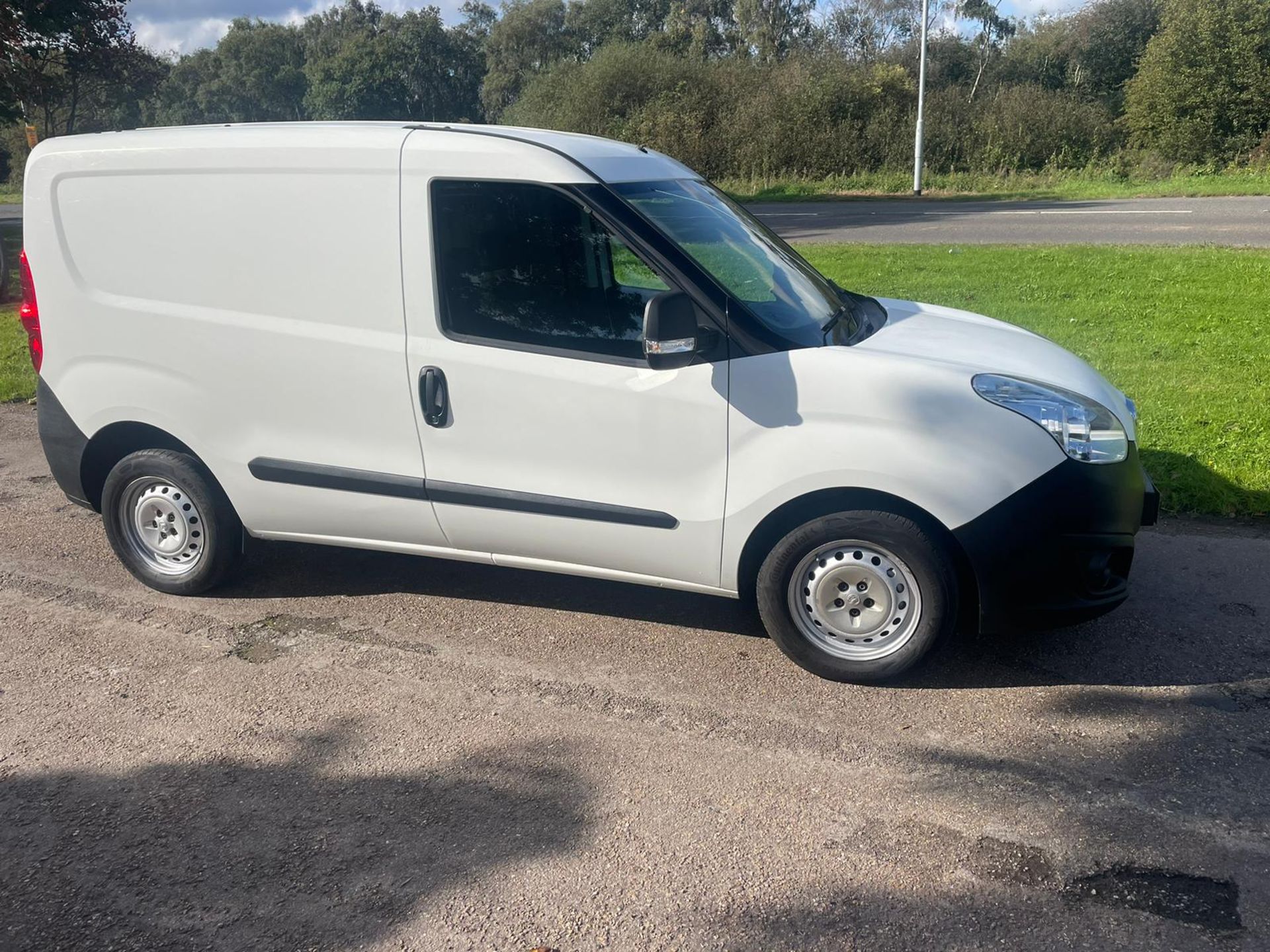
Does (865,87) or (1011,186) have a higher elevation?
(865,87)

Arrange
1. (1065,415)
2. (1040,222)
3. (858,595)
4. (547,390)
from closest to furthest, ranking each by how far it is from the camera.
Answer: (1065,415)
(858,595)
(547,390)
(1040,222)

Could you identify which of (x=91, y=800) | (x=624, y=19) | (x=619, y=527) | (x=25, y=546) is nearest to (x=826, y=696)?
(x=619, y=527)

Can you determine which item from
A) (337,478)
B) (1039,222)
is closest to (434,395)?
(337,478)

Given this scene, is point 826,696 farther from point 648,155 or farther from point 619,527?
point 648,155

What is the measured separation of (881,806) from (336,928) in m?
1.61

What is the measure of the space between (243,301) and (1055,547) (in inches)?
132

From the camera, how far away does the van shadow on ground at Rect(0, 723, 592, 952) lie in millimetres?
2871

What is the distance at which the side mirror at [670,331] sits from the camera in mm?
3857

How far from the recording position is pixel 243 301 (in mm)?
4598

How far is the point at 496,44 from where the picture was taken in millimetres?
73188

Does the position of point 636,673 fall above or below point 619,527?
below

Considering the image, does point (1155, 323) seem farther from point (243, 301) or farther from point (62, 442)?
point (62, 442)

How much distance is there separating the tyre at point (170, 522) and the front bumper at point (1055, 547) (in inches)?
126

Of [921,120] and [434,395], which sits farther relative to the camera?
[921,120]
